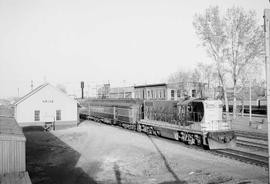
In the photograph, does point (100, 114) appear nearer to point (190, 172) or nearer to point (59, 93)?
point (59, 93)

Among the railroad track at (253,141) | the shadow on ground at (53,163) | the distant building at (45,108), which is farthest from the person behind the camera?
the distant building at (45,108)

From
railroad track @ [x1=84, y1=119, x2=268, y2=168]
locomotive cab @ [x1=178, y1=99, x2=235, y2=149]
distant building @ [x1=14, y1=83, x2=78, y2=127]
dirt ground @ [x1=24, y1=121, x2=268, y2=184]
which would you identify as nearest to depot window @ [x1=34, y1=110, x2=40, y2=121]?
distant building @ [x1=14, y1=83, x2=78, y2=127]

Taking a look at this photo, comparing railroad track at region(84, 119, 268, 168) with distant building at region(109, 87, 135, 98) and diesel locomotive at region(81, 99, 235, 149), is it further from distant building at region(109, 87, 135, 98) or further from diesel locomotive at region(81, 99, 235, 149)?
distant building at region(109, 87, 135, 98)

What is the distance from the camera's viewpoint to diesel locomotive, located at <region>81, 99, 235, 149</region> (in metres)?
18.9

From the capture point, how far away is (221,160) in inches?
637

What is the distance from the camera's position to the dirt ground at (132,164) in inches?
520

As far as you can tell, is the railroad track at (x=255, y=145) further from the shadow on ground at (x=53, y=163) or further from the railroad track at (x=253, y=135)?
the shadow on ground at (x=53, y=163)

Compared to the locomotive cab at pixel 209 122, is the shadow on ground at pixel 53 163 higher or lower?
lower

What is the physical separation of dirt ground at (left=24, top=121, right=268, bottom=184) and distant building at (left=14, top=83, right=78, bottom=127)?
10495 mm

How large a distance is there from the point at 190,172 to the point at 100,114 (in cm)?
2663

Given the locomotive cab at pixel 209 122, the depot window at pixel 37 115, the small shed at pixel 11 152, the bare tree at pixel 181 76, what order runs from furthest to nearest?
1. the bare tree at pixel 181 76
2. the depot window at pixel 37 115
3. the locomotive cab at pixel 209 122
4. the small shed at pixel 11 152

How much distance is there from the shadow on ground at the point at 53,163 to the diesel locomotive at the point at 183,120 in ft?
26.5

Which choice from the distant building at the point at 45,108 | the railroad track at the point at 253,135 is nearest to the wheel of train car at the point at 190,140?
the railroad track at the point at 253,135

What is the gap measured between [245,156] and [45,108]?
25.8 metres
